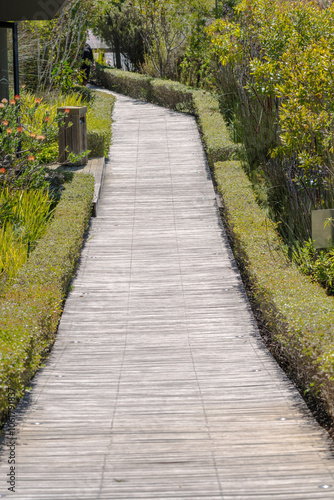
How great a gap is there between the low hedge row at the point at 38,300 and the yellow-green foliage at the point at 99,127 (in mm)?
3508

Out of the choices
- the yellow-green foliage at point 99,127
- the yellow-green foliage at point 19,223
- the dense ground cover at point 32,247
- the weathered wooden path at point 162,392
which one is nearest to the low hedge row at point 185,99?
the yellow-green foliage at point 99,127

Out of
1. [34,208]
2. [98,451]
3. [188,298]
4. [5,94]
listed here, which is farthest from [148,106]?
[98,451]

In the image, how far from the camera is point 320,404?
4.50m

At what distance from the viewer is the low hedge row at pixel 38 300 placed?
4348 millimetres

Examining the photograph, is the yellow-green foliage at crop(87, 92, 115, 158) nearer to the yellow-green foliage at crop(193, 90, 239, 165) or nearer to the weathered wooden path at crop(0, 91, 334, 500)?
the yellow-green foliage at crop(193, 90, 239, 165)

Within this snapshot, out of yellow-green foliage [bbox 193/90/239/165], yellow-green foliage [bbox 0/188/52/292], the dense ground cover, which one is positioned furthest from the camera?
yellow-green foliage [bbox 193/90/239/165]

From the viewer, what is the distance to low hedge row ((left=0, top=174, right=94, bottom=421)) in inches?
171

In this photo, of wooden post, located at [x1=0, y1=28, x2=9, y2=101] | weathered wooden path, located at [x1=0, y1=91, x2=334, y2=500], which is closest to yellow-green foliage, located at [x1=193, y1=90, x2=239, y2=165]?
weathered wooden path, located at [x1=0, y1=91, x2=334, y2=500]

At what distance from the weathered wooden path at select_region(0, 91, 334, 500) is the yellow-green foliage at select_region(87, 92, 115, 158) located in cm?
273

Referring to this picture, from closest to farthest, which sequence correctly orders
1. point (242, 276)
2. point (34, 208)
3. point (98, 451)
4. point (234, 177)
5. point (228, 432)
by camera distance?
point (98, 451) → point (228, 432) → point (242, 276) → point (34, 208) → point (234, 177)

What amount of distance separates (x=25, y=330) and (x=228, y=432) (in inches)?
68.1

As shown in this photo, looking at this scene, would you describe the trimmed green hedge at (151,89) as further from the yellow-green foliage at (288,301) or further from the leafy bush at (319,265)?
the leafy bush at (319,265)

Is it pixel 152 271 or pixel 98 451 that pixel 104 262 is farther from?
pixel 98 451

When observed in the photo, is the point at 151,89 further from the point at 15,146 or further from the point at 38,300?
the point at 38,300
